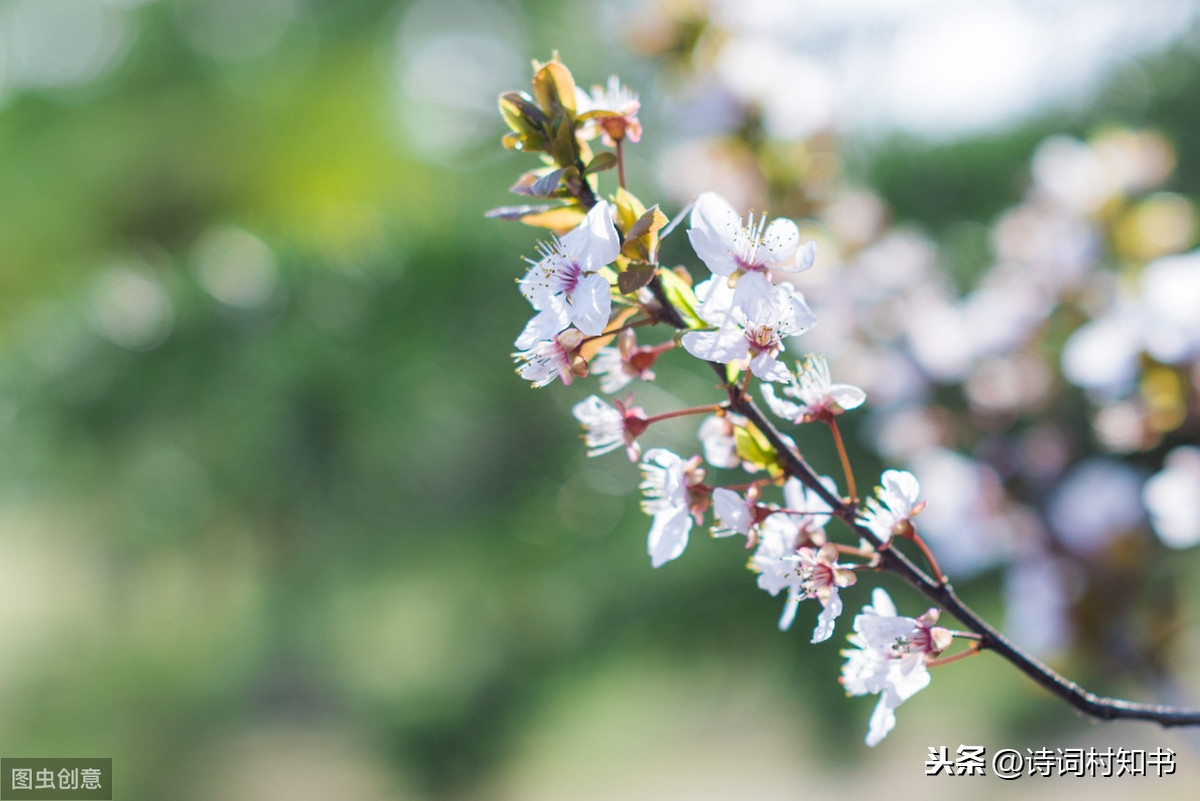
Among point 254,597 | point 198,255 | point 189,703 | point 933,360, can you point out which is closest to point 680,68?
point 933,360

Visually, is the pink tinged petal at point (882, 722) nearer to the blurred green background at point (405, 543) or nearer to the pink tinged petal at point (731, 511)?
the pink tinged petal at point (731, 511)

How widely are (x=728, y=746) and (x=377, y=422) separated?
62 cm

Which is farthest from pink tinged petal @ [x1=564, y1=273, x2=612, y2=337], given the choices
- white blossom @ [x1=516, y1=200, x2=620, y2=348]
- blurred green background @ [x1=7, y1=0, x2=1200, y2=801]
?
blurred green background @ [x1=7, y1=0, x2=1200, y2=801]

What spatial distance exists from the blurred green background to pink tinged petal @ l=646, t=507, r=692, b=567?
332 mm

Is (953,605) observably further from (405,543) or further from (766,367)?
(405,543)

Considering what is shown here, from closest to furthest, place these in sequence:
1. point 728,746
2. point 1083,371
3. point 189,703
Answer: point 1083,371 → point 728,746 → point 189,703

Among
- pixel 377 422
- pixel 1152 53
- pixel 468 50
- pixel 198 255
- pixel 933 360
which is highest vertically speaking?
pixel 468 50

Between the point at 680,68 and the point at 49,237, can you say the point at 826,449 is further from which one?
the point at 49,237

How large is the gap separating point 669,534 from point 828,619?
3cm

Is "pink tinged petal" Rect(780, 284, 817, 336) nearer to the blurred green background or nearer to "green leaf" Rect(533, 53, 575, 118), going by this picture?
"green leaf" Rect(533, 53, 575, 118)

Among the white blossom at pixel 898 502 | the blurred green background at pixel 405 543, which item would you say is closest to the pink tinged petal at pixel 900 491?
the white blossom at pixel 898 502

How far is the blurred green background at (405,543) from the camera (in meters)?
0.61

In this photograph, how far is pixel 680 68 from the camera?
39cm

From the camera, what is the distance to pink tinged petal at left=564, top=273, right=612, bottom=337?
13cm
